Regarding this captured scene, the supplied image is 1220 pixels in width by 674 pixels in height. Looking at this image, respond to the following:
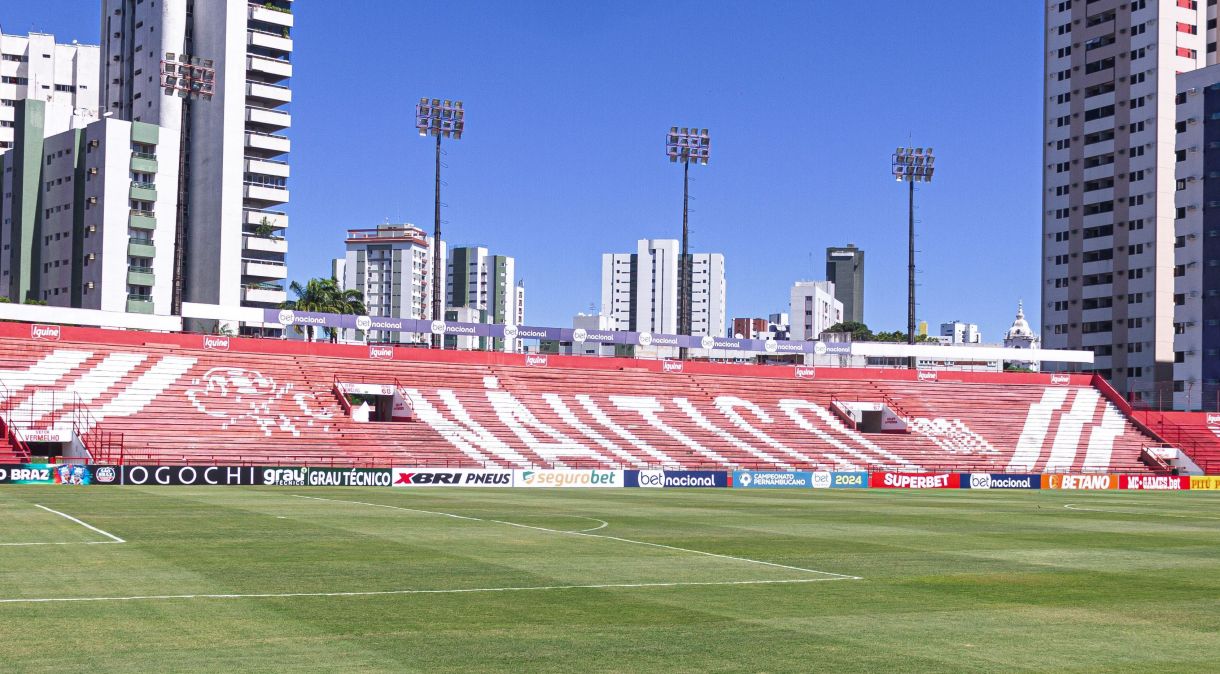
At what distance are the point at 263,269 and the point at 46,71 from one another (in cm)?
5728

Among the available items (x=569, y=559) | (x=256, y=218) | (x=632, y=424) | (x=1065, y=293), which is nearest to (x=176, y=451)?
(x=632, y=424)

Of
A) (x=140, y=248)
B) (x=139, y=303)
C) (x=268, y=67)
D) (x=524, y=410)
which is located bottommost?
(x=524, y=410)

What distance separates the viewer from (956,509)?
147ft

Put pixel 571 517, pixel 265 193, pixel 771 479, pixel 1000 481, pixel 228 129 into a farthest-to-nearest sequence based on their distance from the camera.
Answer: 1. pixel 265 193
2. pixel 228 129
3. pixel 1000 481
4. pixel 771 479
5. pixel 571 517

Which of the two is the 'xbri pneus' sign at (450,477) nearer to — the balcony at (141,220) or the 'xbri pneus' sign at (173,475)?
the 'xbri pneus' sign at (173,475)

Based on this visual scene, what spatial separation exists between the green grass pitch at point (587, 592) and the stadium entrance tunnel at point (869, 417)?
4894cm

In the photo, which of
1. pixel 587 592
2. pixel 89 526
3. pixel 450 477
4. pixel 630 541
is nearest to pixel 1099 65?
pixel 450 477

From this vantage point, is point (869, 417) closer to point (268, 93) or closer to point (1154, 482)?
point (1154, 482)

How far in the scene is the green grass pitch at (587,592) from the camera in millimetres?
14312

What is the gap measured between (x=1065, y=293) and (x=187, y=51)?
102071 mm

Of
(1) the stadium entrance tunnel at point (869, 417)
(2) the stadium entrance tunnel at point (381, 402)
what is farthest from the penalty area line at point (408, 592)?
(1) the stadium entrance tunnel at point (869, 417)

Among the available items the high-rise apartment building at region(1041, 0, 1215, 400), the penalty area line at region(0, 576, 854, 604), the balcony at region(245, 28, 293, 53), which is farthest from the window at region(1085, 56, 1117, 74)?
the penalty area line at region(0, 576, 854, 604)

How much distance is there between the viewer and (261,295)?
414ft

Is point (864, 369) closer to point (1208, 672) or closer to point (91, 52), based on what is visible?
point (1208, 672)
